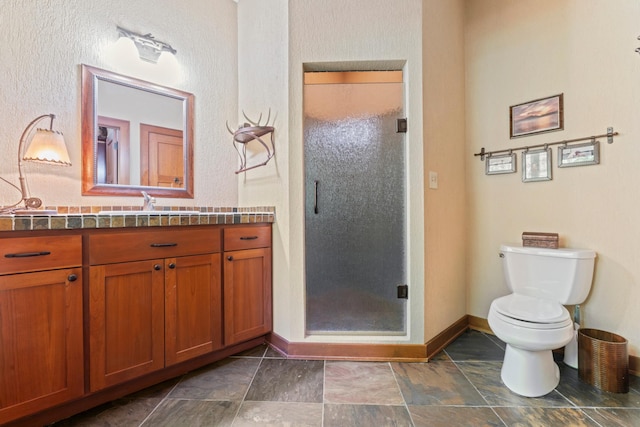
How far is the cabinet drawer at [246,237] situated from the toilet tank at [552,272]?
169cm

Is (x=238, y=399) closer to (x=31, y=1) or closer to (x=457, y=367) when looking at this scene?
(x=457, y=367)

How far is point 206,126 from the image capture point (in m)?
2.26

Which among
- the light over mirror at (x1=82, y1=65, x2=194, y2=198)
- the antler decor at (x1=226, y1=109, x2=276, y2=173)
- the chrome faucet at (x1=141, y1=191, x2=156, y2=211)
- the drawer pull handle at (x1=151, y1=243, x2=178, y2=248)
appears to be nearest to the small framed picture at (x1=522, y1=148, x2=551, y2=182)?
the antler decor at (x1=226, y1=109, x2=276, y2=173)

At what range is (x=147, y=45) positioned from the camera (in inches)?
76.5

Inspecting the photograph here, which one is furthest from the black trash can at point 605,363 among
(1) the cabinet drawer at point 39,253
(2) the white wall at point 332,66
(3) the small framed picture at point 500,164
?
(1) the cabinet drawer at point 39,253

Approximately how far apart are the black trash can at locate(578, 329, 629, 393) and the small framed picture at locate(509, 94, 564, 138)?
1.34 m

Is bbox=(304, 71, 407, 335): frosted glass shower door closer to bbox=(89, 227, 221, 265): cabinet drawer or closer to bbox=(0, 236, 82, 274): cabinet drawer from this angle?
bbox=(89, 227, 221, 265): cabinet drawer

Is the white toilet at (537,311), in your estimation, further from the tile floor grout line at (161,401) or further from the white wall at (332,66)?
the tile floor grout line at (161,401)

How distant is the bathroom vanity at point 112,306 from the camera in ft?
3.74

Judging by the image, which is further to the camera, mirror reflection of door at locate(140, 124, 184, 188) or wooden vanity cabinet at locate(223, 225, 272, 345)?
mirror reflection of door at locate(140, 124, 184, 188)

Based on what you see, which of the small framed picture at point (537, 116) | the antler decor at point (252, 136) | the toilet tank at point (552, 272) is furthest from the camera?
the antler decor at point (252, 136)

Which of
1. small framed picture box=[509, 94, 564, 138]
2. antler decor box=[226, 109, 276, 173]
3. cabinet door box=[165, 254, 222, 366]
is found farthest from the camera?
antler decor box=[226, 109, 276, 173]

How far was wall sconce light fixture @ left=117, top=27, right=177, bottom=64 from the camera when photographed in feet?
6.16

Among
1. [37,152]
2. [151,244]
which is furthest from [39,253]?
[37,152]
